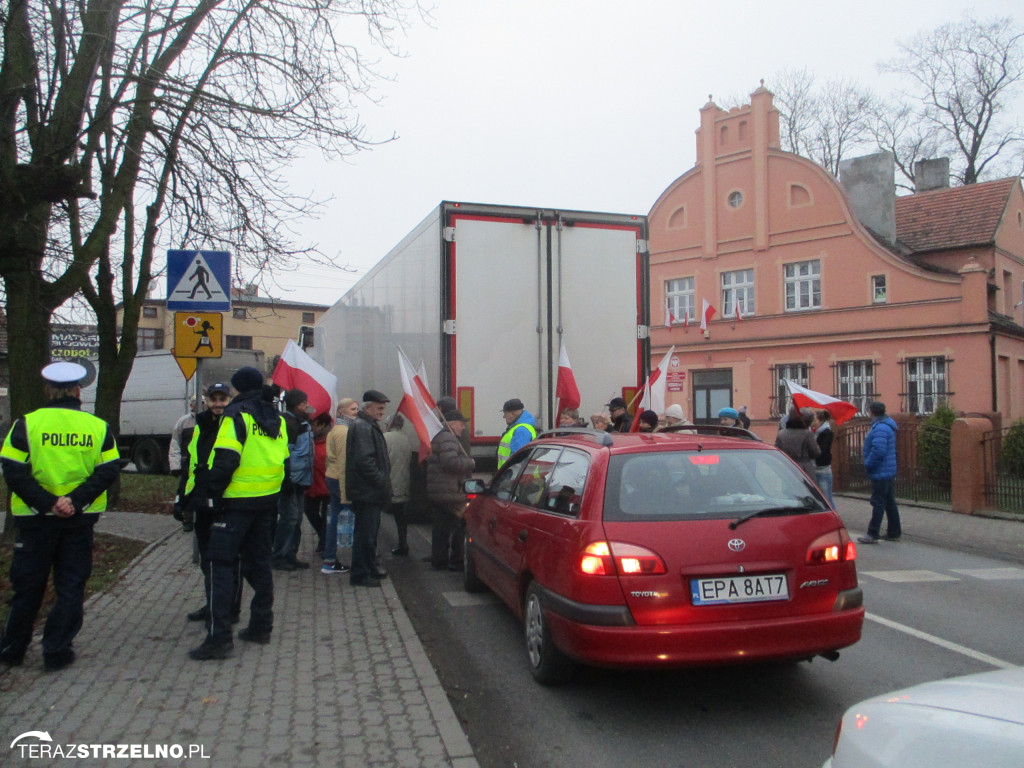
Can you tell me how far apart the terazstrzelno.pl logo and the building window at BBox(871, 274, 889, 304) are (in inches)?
1105

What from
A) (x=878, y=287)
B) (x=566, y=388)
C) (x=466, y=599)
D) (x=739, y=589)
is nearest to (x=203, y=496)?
(x=466, y=599)

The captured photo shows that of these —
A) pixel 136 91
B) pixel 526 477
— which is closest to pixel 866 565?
pixel 526 477

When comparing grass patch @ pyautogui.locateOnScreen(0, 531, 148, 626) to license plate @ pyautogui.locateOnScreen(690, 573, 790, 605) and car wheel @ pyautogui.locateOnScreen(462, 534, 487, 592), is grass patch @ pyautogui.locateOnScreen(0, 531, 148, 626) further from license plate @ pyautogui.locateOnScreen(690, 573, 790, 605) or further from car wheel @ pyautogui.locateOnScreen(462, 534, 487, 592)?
license plate @ pyautogui.locateOnScreen(690, 573, 790, 605)

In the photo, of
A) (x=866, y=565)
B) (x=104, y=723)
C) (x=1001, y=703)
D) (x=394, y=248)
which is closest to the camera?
(x=1001, y=703)

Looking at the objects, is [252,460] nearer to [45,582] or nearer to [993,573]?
[45,582]

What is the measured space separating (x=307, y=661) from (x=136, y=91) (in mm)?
7556

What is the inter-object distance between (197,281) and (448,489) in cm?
306

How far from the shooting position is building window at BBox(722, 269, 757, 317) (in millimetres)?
31797

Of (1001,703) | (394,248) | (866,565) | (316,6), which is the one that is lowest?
(866,565)

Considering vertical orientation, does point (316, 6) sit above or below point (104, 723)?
above

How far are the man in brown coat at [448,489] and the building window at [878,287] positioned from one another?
920 inches

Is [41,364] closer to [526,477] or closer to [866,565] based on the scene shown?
[526,477]

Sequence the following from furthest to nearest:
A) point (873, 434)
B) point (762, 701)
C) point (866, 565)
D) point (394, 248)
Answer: point (394, 248), point (873, 434), point (866, 565), point (762, 701)

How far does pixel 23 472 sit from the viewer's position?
195 inches
